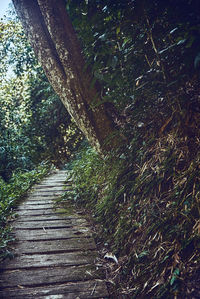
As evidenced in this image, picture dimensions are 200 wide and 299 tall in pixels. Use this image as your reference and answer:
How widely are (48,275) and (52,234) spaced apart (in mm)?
720

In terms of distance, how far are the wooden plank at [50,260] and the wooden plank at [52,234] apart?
0.34m

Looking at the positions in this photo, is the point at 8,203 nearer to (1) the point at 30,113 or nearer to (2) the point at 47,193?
(2) the point at 47,193

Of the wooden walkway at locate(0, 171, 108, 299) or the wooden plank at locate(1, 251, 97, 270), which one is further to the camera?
the wooden plank at locate(1, 251, 97, 270)

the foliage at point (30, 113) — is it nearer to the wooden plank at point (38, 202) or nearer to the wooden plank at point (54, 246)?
the wooden plank at point (38, 202)

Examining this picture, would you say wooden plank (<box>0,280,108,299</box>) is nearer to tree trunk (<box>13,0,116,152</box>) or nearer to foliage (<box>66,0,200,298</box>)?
foliage (<box>66,0,200,298</box>)

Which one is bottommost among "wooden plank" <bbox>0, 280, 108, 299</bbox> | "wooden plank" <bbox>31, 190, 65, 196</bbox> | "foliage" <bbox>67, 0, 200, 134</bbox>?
"wooden plank" <bbox>0, 280, 108, 299</bbox>

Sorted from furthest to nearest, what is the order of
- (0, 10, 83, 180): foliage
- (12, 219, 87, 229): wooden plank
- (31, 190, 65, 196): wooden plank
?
(0, 10, 83, 180): foliage
(31, 190, 65, 196): wooden plank
(12, 219, 87, 229): wooden plank

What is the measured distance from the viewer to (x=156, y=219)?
161 cm

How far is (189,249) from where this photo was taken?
1272 millimetres

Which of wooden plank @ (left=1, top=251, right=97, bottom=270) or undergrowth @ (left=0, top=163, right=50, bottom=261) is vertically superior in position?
undergrowth @ (left=0, top=163, right=50, bottom=261)

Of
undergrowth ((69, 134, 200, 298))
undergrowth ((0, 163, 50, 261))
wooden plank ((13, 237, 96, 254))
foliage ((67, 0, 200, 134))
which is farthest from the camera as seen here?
undergrowth ((0, 163, 50, 261))

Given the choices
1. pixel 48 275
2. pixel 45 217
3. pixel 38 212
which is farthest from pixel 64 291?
pixel 38 212

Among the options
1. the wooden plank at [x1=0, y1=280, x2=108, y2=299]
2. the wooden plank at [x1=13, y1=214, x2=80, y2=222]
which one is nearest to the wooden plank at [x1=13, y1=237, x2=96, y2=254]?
the wooden plank at [x1=0, y1=280, x2=108, y2=299]

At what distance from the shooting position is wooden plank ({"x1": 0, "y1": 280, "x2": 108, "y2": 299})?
152 centimetres
